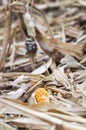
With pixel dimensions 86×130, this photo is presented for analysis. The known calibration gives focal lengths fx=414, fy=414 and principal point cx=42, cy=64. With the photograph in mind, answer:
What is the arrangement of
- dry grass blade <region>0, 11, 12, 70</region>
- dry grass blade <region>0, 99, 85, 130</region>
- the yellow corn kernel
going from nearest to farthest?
dry grass blade <region>0, 99, 85, 130</region> < the yellow corn kernel < dry grass blade <region>0, 11, 12, 70</region>

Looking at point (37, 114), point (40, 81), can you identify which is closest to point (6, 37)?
point (40, 81)

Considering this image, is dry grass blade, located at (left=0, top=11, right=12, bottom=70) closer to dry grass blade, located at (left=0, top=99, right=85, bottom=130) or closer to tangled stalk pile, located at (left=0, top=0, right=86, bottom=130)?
tangled stalk pile, located at (left=0, top=0, right=86, bottom=130)

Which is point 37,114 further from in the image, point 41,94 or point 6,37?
point 6,37

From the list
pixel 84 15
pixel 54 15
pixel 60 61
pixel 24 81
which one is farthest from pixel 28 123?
pixel 54 15

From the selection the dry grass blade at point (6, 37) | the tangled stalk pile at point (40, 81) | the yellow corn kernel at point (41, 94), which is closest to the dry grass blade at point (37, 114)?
the tangled stalk pile at point (40, 81)

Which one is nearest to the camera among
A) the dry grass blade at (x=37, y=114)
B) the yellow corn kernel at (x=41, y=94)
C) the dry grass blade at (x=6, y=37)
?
the dry grass blade at (x=37, y=114)

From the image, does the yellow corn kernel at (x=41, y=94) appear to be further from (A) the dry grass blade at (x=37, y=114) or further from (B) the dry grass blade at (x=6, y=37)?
(B) the dry grass blade at (x=6, y=37)

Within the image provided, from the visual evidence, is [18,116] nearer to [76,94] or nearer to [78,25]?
[76,94]

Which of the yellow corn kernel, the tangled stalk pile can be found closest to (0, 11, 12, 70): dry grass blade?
the tangled stalk pile
